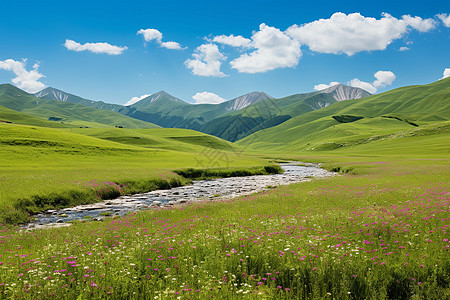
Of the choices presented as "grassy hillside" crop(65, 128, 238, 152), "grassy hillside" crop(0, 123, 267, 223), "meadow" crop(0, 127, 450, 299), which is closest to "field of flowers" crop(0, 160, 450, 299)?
"meadow" crop(0, 127, 450, 299)

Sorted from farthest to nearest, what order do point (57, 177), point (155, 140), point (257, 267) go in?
1. point (155, 140)
2. point (57, 177)
3. point (257, 267)

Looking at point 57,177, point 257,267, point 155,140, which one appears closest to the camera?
point 257,267

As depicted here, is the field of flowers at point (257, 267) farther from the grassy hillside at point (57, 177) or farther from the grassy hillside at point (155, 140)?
the grassy hillside at point (155, 140)

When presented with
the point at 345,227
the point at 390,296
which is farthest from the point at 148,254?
the point at 345,227

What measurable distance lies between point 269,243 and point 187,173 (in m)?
42.7

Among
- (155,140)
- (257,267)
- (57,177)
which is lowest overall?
(57,177)

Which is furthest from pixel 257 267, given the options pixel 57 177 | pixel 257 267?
pixel 57 177

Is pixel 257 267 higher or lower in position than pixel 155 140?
lower

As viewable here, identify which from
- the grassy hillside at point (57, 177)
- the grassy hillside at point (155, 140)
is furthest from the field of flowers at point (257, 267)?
the grassy hillside at point (155, 140)

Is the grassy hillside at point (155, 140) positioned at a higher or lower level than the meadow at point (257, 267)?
higher

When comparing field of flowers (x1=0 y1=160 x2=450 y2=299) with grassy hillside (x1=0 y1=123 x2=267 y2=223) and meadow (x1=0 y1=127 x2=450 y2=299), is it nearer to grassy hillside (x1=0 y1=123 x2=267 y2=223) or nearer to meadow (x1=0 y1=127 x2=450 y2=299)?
meadow (x1=0 y1=127 x2=450 y2=299)

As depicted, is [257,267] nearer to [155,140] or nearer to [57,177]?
[57,177]

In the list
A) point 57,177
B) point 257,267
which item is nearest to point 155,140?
point 57,177

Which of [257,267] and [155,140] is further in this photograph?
[155,140]
